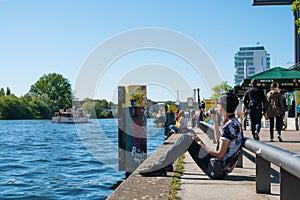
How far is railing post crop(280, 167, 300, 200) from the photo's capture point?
140 inches

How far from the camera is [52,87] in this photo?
129750 millimetres

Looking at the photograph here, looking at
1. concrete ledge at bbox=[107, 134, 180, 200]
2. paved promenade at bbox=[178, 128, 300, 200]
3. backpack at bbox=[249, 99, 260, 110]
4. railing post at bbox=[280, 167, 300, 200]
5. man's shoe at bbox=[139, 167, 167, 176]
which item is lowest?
concrete ledge at bbox=[107, 134, 180, 200]

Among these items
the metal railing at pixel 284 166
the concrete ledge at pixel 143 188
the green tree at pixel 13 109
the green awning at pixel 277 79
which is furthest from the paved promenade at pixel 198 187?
the green tree at pixel 13 109

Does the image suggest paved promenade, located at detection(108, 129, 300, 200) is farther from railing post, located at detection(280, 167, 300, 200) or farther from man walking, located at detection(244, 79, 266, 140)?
man walking, located at detection(244, 79, 266, 140)

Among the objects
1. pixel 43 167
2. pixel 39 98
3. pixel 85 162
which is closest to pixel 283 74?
pixel 85 162

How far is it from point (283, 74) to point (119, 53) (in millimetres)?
7512

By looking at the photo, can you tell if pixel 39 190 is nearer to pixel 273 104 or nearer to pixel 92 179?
pixel 92 179

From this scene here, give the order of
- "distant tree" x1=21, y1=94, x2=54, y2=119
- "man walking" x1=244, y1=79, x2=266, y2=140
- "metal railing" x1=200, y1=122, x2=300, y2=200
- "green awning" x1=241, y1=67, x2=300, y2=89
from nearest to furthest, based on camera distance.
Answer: "metal railing" x1=200, y1=122, x2=300, y2=200
"man walking" x1=244, y1=79, x2=266, y2=140
"green awning" x1=241, y1=67, x2=300, y2=89
"distant tree" x1=21, y1=94, x2=54, y2=119

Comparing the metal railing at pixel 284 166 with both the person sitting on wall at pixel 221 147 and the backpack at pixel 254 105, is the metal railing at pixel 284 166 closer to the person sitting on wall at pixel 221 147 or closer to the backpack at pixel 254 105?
the person sitting on wall at pixel 221 147

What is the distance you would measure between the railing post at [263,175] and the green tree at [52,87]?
122017mm

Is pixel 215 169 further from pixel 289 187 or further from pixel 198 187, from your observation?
pixel 289 187

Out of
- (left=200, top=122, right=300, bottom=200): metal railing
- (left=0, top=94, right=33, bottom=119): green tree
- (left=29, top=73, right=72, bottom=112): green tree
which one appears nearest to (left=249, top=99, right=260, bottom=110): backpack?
(left=200, top=122, right=300, bottom=200): metal railing

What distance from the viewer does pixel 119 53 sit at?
12.2m

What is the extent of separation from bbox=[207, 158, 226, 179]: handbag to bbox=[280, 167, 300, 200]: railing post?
89.5 inches
